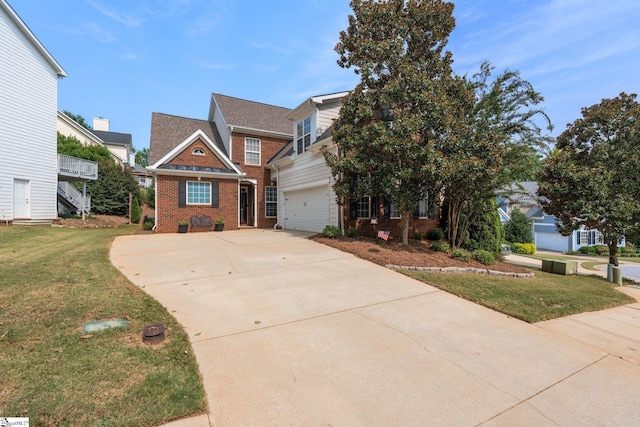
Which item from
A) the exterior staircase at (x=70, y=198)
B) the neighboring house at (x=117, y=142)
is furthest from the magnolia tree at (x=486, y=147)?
the neighboring house at (x=117, y=142)

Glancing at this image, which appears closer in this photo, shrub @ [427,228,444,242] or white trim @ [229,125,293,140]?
shrub @ [427,228,444,242]

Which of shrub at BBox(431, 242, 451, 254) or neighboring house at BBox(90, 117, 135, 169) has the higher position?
neighboring house at BBox(90, 117, 135, 169)

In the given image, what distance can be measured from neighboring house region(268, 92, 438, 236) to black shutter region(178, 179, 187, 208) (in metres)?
5.17

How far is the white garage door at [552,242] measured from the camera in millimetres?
26094

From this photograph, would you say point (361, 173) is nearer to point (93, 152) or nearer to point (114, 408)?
point (114, 408)

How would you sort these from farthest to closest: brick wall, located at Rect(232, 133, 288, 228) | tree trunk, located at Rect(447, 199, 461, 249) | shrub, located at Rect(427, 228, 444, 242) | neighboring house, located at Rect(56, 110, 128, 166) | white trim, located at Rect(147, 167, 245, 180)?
neighboring house, located at Rect(56, 110, 128, 166)
brick wall, located at Rect(232, 133, 288, 228)
white trim, located at Rect(147, 167, 245, 180)
shrub, located at Rect(427, 228, 444, 242)
tree trunk, located at Rect(447, 199, 461, 249)

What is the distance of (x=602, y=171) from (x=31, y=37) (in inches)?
1071

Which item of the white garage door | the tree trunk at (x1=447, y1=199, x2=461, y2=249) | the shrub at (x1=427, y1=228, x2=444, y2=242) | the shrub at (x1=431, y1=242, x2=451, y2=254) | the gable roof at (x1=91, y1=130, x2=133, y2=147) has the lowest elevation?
the white garage door

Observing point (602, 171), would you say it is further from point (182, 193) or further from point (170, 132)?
point (170, 132)

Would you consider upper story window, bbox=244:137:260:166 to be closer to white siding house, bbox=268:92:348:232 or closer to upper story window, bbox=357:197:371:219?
white siding house, bbox=268:92:348:232

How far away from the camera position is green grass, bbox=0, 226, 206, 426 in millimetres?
2256

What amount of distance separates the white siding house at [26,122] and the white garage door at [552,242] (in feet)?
126

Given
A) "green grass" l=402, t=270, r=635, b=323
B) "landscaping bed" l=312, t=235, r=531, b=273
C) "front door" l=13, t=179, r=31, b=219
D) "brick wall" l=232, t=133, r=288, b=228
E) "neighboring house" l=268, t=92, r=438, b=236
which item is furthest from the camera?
"brick wall" l=232, t=133, r=288, b=228

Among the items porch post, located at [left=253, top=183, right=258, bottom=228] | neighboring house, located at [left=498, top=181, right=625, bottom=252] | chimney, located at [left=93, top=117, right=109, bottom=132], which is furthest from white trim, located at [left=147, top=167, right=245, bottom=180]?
chimney, located at [left=93, top=117, right=109, bottom=132]
